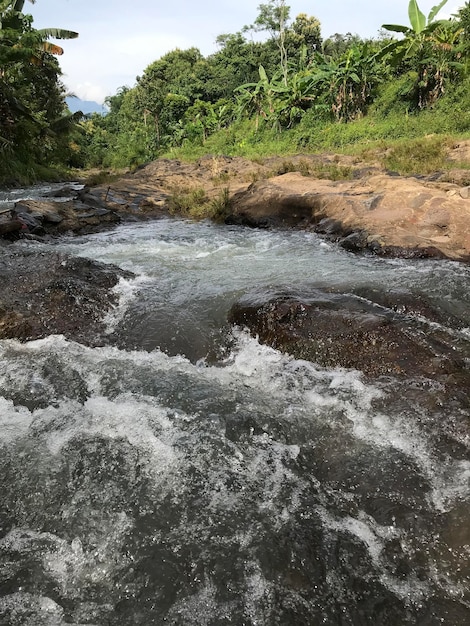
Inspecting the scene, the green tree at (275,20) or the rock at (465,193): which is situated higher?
the green tree at (275,20)

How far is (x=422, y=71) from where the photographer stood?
70.2ft

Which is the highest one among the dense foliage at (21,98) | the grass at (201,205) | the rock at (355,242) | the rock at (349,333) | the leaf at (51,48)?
the leaf at (51,48)

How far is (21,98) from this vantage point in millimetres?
22359

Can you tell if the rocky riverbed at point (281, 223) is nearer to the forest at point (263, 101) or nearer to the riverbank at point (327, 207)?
the riverbank at point (327, 207)

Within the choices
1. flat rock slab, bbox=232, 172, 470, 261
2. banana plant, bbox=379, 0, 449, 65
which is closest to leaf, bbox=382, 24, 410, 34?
banana plant, bbox=379, 0, 449, 65

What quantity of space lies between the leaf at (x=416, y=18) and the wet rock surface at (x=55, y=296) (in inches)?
822

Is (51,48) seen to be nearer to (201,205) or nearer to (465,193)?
(201,205)

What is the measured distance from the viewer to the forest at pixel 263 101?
65.5 feet

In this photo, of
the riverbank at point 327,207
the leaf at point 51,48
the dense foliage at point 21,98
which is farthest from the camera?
the leaf at point 51,48

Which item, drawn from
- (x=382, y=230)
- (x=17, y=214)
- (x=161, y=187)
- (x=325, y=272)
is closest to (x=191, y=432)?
(x=325, y=272)

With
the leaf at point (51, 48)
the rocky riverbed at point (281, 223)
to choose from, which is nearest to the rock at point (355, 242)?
the rocky riverbed at point (281, 223)

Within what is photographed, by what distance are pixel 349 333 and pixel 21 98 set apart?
80.5 ft

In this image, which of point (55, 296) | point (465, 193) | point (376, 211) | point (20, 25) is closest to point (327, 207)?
point (376, 211)

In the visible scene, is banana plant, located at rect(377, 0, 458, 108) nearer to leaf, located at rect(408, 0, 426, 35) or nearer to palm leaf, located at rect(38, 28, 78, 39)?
leaf, located at rect(408, 0, 426, 35)
